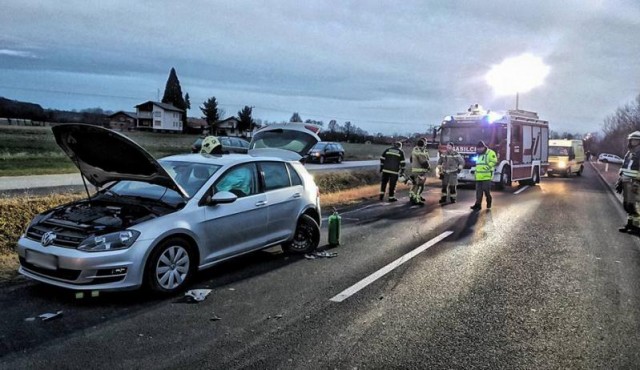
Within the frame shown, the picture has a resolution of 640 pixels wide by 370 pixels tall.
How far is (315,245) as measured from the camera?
312 inches

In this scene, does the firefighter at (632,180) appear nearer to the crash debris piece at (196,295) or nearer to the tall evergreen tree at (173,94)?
the crash debris piece at (196,295)

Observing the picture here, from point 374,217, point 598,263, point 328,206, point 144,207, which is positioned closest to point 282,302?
point 144,207

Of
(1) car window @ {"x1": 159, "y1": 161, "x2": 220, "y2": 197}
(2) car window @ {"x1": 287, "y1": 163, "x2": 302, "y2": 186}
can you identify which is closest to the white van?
(2) car window @ {"x1": 287, "y1": 163, "x2": 302, "y2": 186}

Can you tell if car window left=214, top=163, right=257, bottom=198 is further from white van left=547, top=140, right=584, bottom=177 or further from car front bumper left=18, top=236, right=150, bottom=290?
white van left=547, top=140, right=584, bottom=177

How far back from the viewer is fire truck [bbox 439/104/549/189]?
1922cm

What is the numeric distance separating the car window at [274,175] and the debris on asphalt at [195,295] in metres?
1.84

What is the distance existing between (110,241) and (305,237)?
327 centimetres

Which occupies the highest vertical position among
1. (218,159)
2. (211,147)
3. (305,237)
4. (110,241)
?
(211,147)

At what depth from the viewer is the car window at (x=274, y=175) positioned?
7.14 metres

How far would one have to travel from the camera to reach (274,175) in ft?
24.0

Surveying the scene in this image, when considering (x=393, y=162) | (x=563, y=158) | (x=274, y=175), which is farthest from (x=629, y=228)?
(x=563, y=158)

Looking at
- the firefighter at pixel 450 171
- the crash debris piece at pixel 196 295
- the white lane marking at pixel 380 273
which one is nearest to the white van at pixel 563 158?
the firefighter at pixel 450 171

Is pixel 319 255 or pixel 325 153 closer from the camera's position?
pixel 319 255

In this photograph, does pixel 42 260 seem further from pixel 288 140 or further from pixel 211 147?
pixel 288 140
